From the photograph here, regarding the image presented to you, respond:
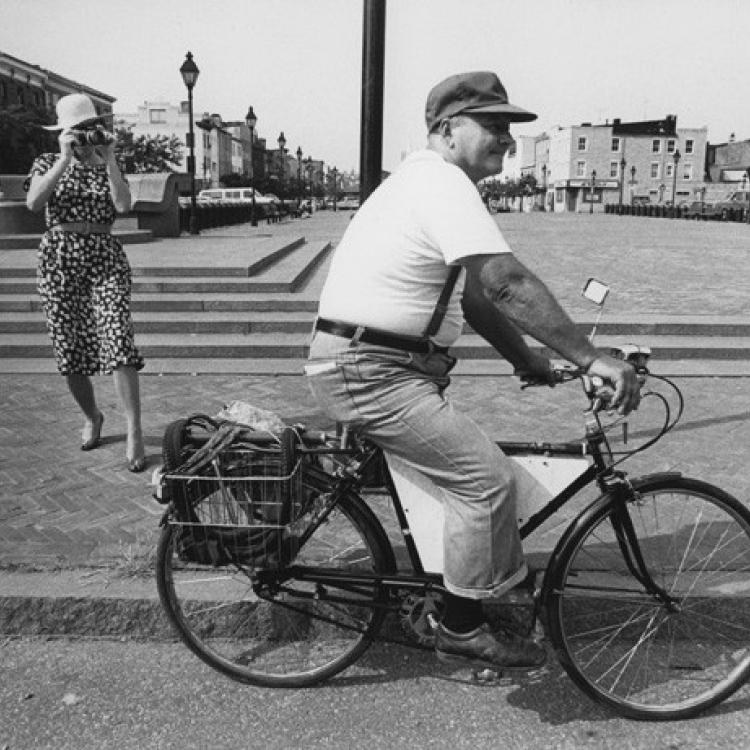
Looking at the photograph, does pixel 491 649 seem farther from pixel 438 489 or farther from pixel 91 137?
pixel 91 137

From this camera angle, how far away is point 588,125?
11888 cm

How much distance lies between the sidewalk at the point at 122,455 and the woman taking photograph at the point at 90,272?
20.1 inches

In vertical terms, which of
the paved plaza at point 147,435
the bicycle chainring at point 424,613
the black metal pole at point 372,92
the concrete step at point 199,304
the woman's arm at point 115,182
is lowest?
the paved plaza at point 147,435

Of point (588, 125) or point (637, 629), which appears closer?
point (637, 629)

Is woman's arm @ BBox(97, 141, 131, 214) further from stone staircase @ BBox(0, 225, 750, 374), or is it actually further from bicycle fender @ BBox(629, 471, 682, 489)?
bicycle fender @ BBox(629, 471, 682, 489)

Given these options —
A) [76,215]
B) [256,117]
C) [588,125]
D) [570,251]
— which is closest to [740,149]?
[588,125]

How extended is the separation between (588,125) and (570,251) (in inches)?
4157

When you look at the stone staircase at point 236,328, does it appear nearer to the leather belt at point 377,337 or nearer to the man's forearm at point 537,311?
the leather belt at point 377,337

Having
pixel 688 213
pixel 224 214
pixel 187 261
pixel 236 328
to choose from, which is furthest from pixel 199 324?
pixel 688 213

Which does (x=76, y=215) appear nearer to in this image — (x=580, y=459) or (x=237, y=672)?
(x=237, y=672)

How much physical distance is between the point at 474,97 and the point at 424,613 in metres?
1.63

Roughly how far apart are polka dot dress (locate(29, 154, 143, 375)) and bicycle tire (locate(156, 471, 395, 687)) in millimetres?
2022

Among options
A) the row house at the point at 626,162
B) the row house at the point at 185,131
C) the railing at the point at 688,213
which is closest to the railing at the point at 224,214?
the railing at the point at 688,213

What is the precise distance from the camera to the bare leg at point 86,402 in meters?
5.12
